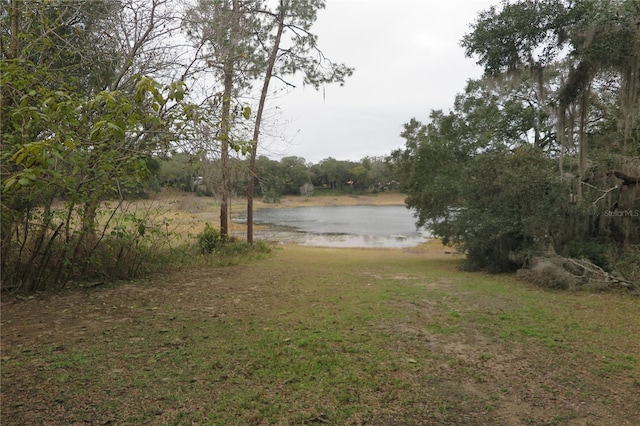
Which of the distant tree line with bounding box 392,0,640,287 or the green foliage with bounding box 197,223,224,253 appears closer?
the distant tree line with bounding box 392,0,640,287

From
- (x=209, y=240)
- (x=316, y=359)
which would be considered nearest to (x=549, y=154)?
(x=209, y=240)

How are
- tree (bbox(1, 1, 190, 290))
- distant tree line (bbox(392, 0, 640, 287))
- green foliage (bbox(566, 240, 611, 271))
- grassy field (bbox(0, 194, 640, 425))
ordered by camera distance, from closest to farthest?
grassy field (bbox(0, 194, 640, 425))
tree (bbox(1, 1, 190, 290))
distant tree line (bbox(392, 0, 640, 287))
green foliage (bbox(566, 240, 611, 271))

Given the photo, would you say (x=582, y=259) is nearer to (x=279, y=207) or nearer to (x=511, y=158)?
(x=511, y=158)

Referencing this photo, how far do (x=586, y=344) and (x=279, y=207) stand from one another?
212 ft

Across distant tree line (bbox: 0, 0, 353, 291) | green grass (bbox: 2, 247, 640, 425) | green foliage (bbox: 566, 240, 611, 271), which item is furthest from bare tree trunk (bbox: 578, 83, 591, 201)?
distant tree line (bbox: 0, 0, 353, 291)

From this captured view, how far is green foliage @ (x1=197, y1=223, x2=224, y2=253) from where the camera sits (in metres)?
13.3

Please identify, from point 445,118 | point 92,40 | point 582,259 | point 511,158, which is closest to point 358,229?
point 445,118

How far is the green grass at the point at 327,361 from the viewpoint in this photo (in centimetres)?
303

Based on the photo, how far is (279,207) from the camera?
68562 mm

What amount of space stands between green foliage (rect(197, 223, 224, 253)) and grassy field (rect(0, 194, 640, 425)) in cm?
625

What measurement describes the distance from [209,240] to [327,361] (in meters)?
10.5

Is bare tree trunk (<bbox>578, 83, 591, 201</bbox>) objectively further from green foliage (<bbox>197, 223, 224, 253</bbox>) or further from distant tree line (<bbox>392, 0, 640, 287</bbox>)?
green foliage (<bbox>197, 223, 224, 253</bbox>)

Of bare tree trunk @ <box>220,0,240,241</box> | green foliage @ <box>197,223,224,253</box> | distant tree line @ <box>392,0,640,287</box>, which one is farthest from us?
green foliage @ <box>197,223,224,253</box>

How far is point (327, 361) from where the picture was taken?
394 cm
